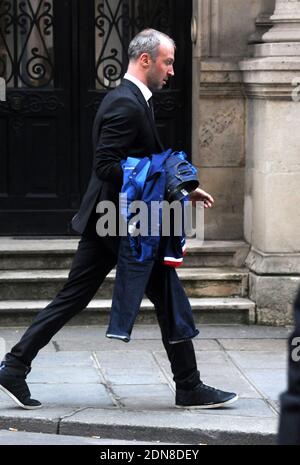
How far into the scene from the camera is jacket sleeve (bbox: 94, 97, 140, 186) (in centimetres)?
651

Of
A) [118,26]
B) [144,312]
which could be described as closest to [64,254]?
[144,312]

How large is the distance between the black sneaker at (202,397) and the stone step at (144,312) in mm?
2380

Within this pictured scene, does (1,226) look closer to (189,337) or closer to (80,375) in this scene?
(80,375)

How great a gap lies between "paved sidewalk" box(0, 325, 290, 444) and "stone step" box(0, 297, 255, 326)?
8 cm

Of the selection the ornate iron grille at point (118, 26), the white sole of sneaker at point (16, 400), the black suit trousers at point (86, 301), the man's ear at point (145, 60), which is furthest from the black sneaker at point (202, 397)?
the ornate iron grille at point (118, 26)

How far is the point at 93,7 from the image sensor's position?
10.2 m

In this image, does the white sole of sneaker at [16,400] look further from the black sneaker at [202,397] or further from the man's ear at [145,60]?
the man's ear at [145,60]

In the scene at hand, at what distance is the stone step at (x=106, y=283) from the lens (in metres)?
9.39

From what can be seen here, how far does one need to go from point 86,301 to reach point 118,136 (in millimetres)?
968

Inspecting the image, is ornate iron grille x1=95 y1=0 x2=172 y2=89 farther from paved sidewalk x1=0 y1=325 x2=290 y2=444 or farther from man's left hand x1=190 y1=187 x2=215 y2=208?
man's left hand x1=190 y1=187 x2=215 y2=208

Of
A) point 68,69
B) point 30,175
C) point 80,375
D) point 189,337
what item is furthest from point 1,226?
point 189,337

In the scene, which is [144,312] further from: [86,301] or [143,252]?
[143,252]

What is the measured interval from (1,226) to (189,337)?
3998mm

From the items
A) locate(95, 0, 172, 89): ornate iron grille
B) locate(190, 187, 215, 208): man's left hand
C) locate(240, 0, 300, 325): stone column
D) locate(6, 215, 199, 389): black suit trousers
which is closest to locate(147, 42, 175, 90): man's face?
locate(190, 187, 215, 208): man's left hand
